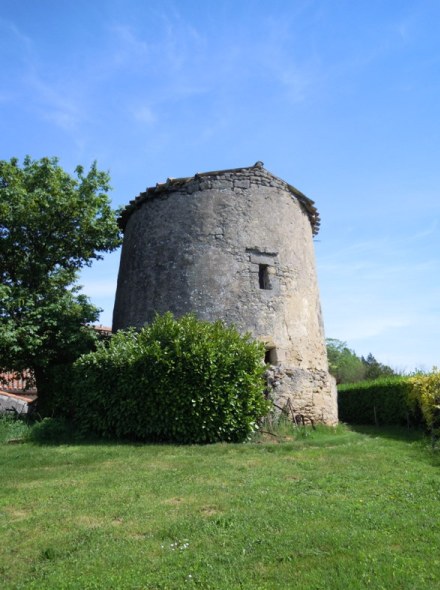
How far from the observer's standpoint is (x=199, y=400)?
9.12 m

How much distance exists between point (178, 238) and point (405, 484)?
8183 millimetres

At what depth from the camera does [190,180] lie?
42.2ft

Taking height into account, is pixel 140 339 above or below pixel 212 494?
above

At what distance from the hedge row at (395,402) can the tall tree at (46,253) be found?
8.56 m

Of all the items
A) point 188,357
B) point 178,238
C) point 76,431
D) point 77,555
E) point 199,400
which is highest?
point 178,238

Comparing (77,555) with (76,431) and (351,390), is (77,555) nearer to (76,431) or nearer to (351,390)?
(76,431)

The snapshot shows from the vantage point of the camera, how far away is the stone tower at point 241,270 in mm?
11805

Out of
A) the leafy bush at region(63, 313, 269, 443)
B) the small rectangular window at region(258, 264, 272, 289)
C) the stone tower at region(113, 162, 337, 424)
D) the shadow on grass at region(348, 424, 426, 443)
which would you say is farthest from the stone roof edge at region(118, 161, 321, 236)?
the shadow on grass at region(348, 424, 426, 443)

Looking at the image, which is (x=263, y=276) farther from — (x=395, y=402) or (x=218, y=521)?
(x=218, y=521)

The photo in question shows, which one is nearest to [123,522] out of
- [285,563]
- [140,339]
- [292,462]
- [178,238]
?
[285,563]

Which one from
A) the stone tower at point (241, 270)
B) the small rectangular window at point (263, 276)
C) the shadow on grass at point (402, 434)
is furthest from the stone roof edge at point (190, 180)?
the shadow on grass at point (402, 434)

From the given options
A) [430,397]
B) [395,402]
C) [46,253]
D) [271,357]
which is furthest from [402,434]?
[46,253]

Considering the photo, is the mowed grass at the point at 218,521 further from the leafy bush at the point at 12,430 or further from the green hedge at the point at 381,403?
the green hedge at the point at 381,403

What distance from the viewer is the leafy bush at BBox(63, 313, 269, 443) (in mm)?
9211
